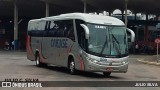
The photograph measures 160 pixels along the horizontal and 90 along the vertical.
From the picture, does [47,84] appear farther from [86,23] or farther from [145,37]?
[145,37]

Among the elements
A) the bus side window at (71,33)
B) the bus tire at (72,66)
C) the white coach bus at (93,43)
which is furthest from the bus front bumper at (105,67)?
the bus side window at (71,33)

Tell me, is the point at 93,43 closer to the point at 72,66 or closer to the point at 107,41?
the point at 107,41

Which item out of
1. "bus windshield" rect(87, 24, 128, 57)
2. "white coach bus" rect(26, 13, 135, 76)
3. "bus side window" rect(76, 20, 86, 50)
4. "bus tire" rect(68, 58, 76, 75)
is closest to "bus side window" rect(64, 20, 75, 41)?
"white coach bus" rect(26, 13, 135, 76)

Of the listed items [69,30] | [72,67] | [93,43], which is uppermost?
[69,30]

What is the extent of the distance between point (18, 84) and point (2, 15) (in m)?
79.8

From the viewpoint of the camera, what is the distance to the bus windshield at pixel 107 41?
2119 centimetres

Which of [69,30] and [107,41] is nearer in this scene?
[107,41]

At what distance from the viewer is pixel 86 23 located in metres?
21.4

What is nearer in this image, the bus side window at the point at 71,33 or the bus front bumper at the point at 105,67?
the bus front bumper at the point at 105,67

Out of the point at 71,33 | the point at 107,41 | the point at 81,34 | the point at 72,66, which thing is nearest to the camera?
the point at 107,41

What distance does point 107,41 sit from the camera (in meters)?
A: 21.5

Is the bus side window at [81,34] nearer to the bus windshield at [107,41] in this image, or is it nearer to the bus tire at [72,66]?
the bus windshield at [107,41]

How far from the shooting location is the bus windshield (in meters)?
21.2

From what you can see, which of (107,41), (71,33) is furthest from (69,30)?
(107,41)
